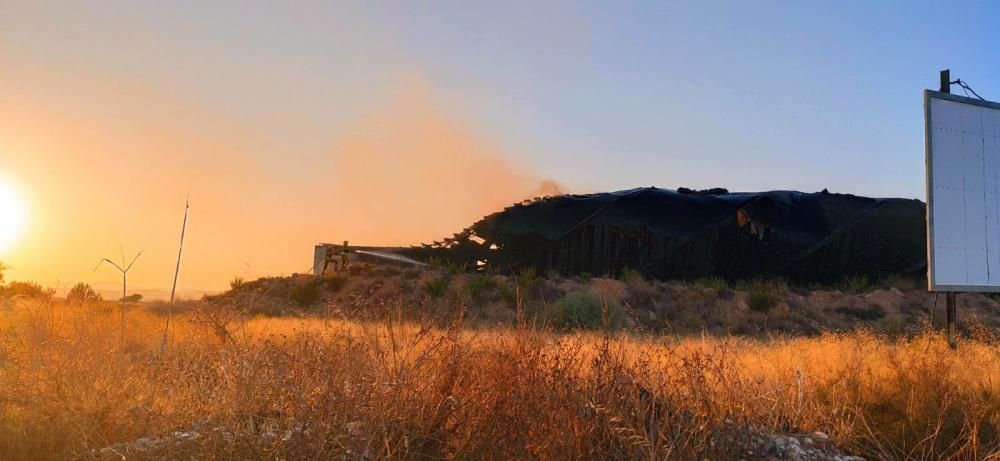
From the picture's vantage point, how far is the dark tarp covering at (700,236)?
25656 millimetres

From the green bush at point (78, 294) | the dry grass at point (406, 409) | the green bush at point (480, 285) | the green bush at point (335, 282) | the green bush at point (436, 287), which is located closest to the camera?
the dry grass at point (406, 409)

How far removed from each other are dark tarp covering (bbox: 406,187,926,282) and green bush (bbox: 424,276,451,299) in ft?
16.2

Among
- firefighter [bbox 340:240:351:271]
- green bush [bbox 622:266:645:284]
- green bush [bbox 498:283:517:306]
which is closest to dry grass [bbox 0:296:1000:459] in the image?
green bush [bbox 498:283:517:306]

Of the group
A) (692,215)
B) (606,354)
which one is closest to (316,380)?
(606,354)

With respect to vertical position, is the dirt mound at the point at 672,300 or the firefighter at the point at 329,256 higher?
the firefighter at the point at 329,256

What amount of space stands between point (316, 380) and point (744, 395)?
2.79m

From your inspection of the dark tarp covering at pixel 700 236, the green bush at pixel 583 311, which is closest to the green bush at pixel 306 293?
the dark tarp covering at pixel 700 236

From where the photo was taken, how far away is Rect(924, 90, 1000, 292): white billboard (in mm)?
10016

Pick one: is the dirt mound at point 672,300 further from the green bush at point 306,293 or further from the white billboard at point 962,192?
the white billboard at point 962,192

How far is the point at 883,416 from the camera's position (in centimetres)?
534

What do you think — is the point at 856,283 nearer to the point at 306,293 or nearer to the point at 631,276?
the point at 631,276

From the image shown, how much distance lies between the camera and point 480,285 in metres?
20.6

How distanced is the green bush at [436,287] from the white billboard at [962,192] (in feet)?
44.8

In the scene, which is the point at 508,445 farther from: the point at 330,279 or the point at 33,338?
the point at 330,279
